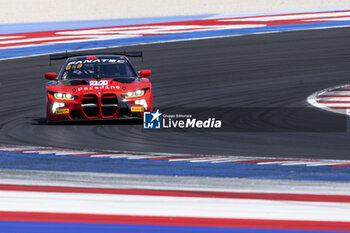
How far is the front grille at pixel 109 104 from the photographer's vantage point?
12461 mm

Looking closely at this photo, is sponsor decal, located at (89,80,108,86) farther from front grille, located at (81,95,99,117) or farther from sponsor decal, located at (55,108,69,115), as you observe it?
sponsor decal, located at (55,108,69,115)

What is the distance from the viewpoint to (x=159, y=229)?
602cm

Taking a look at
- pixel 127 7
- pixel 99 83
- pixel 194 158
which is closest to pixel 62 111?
pixel 99 83

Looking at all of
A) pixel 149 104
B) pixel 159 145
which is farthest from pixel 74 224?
pixel 149 104

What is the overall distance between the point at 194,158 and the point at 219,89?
784 centimetres

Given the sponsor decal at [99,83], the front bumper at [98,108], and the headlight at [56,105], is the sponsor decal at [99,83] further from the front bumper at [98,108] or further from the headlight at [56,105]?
the headlight at [56,105]

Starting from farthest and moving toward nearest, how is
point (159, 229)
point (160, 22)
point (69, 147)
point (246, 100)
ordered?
point (160, 22)
point (246, 100)
point (69, 147)
point (159, 229)

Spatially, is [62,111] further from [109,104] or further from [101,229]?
[101,229]

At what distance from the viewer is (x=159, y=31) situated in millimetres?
26781

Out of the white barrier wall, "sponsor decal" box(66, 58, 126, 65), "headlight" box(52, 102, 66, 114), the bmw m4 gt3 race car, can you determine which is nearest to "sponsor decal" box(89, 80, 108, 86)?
the bmw m4 gt3 race car

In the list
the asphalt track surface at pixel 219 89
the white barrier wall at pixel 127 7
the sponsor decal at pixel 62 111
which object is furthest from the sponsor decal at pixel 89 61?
the white barrier wall at pixel 127 7

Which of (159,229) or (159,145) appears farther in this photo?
(159,145)

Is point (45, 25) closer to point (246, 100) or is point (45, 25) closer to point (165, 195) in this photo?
point (246, 100)

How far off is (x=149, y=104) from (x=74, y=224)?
6.68 metres
